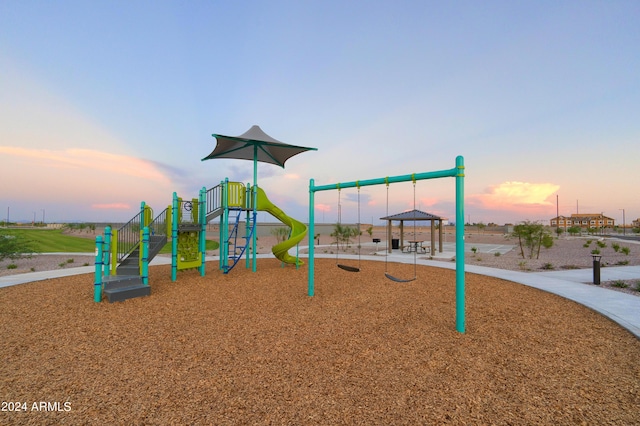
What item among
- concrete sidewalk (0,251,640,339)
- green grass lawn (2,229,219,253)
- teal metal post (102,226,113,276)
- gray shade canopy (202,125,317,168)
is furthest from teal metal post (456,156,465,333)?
green grass lawn (2,229,219,253)

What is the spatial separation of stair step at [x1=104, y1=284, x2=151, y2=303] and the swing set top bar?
5.27 metres

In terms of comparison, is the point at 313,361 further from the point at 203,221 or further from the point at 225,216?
the point at 225,216

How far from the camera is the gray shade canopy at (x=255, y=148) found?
11.3 m

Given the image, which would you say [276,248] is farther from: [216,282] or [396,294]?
[396,294]

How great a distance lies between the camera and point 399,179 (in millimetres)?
6492

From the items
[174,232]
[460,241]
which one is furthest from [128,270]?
[460,241]

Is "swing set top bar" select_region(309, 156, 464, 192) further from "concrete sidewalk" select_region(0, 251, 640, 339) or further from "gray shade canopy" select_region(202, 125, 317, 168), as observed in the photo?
"gray shade canopy" select_region(202, 125, 317, 168)

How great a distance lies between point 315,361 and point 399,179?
411 centimetres

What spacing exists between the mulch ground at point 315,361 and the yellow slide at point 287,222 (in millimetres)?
4214

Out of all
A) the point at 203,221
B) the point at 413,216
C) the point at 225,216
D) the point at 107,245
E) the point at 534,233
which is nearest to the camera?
the point at 107,245

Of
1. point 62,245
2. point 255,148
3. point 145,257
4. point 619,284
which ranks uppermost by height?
point 255,148

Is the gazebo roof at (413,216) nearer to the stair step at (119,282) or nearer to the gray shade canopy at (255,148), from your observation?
the gray shade canopy at (255,148)

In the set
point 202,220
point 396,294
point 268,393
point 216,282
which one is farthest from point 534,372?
point 202,220

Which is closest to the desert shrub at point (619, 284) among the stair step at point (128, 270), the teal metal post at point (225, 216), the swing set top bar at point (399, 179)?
the swing set top bar at point (399, 179)
